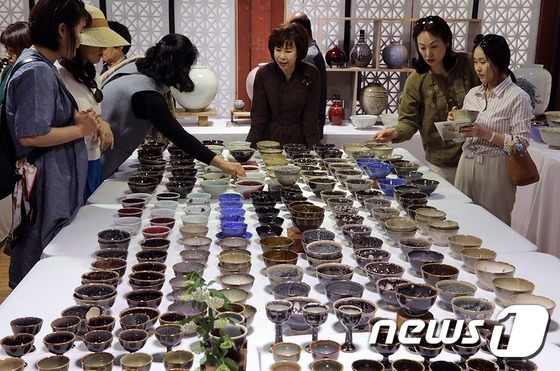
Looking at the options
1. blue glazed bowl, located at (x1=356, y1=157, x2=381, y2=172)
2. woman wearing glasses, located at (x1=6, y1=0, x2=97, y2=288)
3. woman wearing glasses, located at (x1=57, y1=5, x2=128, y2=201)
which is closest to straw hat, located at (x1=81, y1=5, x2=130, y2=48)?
woman wearing glasses, located at (x1=57, y1=5, x2=128, y2=201)

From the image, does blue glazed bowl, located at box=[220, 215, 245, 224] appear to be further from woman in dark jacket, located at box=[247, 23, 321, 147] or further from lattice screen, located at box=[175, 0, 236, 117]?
lattice screen, located at box=[175, 0, 236, 117]

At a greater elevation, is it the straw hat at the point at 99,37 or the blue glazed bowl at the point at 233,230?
the straw hat at the point at 99,37

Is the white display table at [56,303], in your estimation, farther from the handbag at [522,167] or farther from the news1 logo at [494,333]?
the handbag at [522,167]

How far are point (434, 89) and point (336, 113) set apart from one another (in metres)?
2.02

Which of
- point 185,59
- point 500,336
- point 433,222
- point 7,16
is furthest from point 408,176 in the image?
point 7,16

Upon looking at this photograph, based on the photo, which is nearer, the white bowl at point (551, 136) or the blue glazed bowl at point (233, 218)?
the blue glazed bowl at point (233, 218)

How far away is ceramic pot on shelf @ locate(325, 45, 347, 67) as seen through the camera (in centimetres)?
539

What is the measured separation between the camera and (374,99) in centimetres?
547

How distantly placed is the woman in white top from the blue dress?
5.70 ft

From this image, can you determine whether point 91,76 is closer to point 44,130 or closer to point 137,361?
point 44,130

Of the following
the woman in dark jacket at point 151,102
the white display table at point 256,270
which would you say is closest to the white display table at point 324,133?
the woman in dark jacket at point 151,102

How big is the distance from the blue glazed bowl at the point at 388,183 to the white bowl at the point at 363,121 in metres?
2.36

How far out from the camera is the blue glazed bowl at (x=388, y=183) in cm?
277

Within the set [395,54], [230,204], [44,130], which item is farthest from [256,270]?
[395,54]
